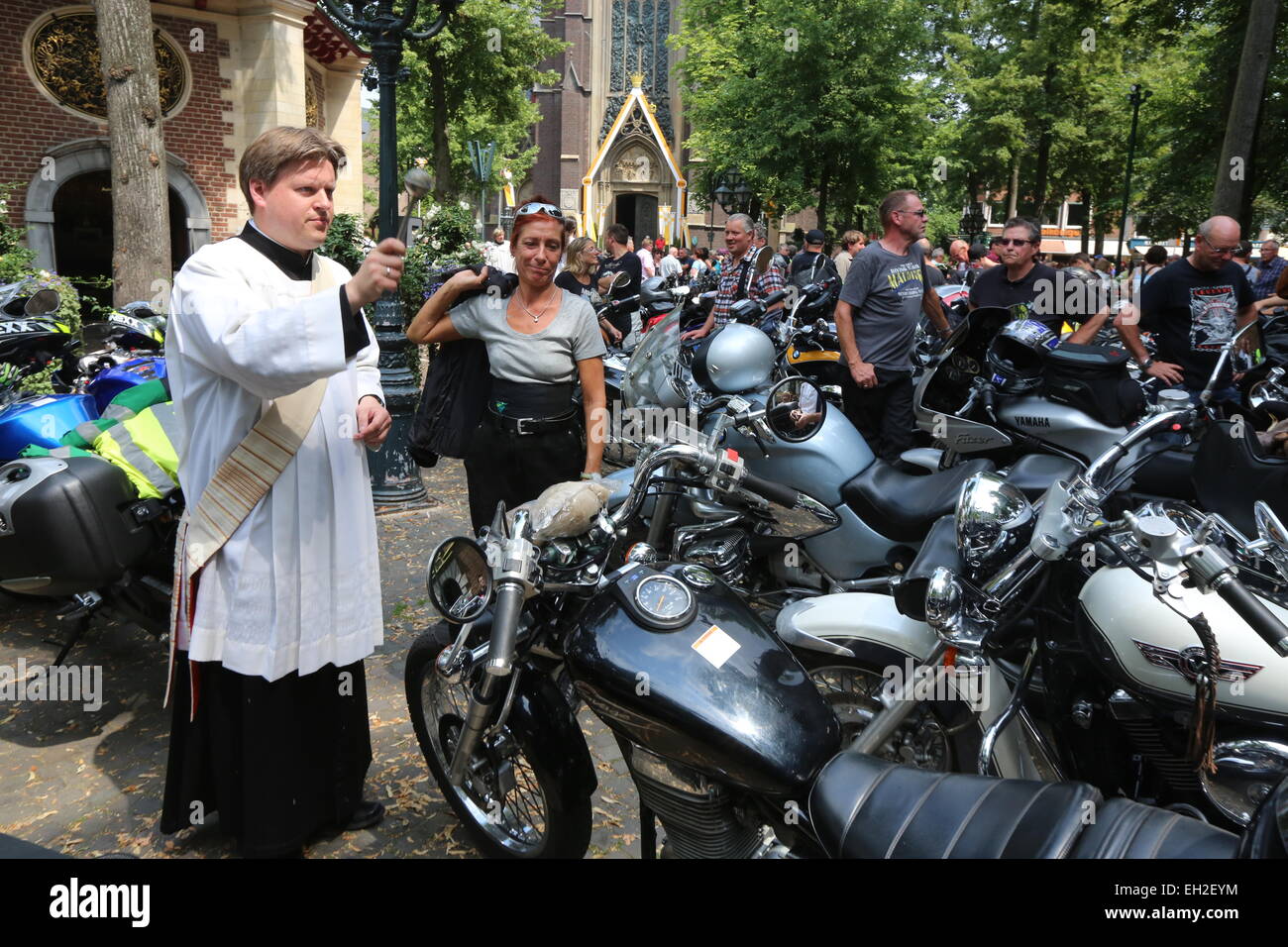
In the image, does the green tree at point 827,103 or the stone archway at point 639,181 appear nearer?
the green tree at point 827,103

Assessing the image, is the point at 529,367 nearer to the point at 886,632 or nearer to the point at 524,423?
the point at 524,423

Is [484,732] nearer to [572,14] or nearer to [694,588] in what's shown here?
[694,588]

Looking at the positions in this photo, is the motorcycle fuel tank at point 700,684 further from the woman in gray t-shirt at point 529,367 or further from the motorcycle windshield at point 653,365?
the motorcycle windshield at point 653,365

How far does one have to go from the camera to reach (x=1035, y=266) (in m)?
6.58

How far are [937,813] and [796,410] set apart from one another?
6.87ft

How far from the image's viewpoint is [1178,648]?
7.02 ft

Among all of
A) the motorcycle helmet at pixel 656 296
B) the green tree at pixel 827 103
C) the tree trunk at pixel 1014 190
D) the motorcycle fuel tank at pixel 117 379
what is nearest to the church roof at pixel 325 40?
the green tree at pixel 827 103

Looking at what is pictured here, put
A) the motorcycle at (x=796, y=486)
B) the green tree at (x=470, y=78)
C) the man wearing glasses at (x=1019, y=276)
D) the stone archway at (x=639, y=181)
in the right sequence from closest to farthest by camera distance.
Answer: the motorcycle at (x=796, y=486), the man wearing glasses at (x=1019, y=276), the green tree at (x=470, y=78), the stone archway at (x=639, y=181)

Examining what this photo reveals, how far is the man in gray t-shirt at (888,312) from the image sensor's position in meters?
5.97

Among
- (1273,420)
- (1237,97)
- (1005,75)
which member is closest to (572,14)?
(1005,75)

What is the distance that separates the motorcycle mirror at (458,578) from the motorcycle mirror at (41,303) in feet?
13.0

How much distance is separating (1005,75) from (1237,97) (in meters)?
15.7

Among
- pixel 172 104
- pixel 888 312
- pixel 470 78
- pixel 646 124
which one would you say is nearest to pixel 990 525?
pixel 888 312

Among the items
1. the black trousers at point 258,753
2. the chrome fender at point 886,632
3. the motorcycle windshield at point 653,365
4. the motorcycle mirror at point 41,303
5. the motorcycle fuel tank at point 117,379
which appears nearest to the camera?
the chrome fender at point 886,632
